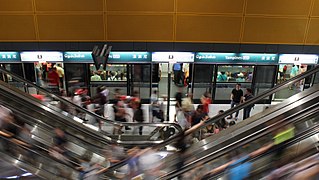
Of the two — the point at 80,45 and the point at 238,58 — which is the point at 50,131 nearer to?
the point at 80,45

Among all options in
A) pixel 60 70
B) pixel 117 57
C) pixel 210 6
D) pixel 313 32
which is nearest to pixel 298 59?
pixel 313 32

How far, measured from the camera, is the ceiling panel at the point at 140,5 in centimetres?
1041

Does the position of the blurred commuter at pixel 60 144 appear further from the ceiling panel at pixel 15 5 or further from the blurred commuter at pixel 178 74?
the blurred commuter at pixel 178 74

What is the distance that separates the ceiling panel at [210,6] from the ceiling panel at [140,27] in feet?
2.00

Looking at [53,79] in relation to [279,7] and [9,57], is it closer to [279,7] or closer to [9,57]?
[9,57]

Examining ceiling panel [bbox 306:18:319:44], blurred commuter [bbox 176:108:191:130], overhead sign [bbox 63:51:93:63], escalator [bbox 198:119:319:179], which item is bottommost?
blurred commuter [bbox 176:108:191:130]

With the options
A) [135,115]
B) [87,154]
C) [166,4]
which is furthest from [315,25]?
[87,154]

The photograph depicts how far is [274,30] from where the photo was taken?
10.9 m

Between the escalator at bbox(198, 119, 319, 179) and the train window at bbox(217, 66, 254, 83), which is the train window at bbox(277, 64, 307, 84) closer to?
the train window at bbox(217, 66, 254, 83)

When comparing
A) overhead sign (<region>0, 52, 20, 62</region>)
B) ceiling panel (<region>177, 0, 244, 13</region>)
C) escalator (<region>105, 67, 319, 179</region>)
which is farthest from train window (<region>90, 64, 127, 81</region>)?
escalator (<region>105, 67, 319, 179</region>)

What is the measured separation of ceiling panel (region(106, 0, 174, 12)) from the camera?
34.2ft

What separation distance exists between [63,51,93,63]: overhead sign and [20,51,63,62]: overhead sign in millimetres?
218

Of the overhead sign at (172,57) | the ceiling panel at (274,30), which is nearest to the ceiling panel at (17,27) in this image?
the overhead sign at (172,57)

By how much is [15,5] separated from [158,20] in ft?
16.4
